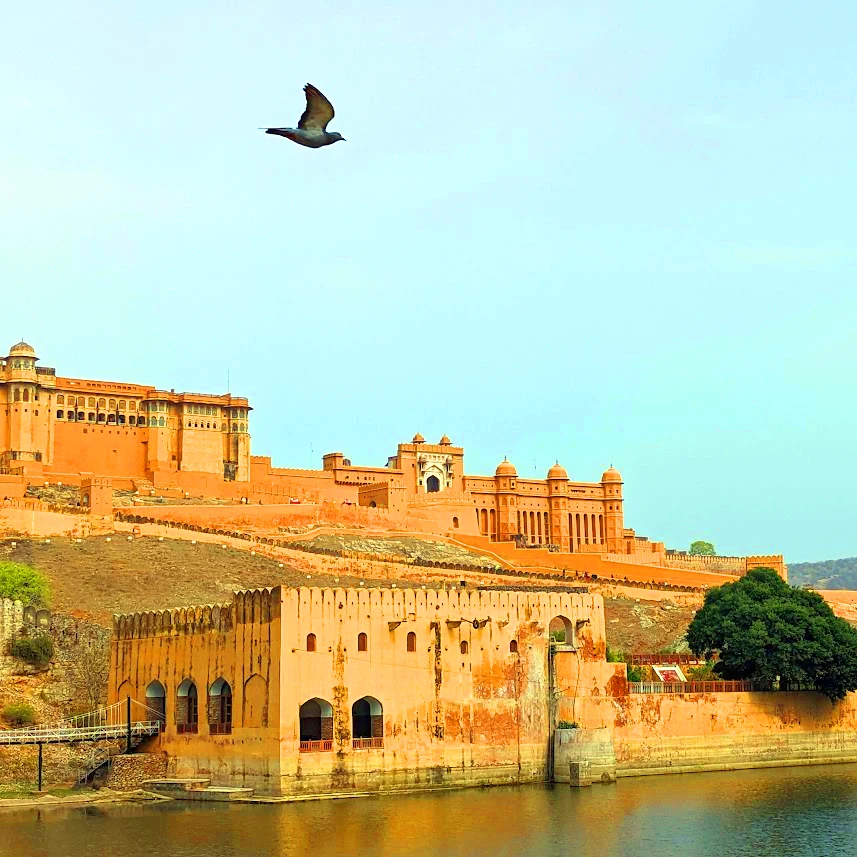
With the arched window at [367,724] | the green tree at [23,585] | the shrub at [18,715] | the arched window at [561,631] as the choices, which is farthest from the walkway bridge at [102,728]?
the arched window at [561,631]

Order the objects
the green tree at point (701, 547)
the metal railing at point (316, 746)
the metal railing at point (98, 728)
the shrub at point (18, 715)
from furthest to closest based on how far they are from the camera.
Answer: the green tree at point (701, 547) → the shrub at point (18, 715) → the metal railing at point (98, 728) → the metal railing at point (316, 746)

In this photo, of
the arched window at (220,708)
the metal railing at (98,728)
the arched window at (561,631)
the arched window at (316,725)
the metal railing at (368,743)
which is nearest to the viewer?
the arched window at (316,725)

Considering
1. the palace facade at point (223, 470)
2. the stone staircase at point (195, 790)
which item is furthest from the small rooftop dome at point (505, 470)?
the stone staircase at point (195, 790)

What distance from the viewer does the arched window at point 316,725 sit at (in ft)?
118

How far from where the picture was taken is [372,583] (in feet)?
210

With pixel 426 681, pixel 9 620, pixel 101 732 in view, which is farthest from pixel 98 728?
pixel 426 681

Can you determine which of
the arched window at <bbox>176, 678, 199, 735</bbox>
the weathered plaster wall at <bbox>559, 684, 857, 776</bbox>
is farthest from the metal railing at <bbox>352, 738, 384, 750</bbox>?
the weathered plaster wall at <bbox>559, 684, 857, 776</bbox>

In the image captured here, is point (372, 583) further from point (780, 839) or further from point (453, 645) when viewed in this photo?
point (780, 839)

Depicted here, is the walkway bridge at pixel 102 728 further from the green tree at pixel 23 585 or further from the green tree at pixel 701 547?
the green tree at pixel 701 547

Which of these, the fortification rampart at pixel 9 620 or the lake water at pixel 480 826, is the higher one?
the fortification rampart at pixel 9 620

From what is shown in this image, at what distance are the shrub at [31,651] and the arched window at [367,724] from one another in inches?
426

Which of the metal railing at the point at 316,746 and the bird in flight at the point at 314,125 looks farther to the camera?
the metal railing at the point at 316,746

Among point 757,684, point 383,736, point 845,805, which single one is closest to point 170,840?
point 383,736

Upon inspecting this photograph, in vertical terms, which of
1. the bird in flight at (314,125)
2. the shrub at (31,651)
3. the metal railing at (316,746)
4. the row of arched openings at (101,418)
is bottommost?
the metal railing at (316,746)
